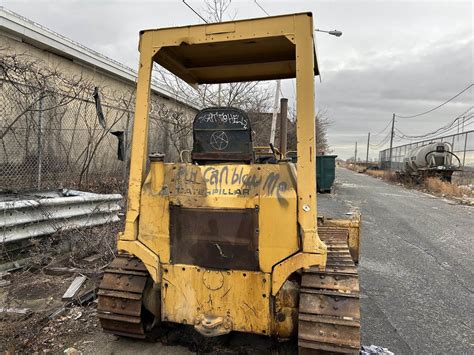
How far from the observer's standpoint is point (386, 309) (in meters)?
4.32

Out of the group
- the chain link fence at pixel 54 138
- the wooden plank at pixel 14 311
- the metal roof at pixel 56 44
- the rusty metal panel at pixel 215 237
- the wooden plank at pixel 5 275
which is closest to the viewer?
the rusty metal panel at pixel 215 237

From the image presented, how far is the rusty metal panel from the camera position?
287cm

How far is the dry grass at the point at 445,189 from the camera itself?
736 inches


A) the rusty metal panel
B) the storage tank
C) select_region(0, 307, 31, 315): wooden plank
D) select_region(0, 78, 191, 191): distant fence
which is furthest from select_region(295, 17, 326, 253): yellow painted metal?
the storage tank

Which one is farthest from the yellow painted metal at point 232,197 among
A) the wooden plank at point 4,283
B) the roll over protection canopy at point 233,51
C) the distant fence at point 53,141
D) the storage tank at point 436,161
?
the storage tank at point 436,161

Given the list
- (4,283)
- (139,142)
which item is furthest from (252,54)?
(4,283)

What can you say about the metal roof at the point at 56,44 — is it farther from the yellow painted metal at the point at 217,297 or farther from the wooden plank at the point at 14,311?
the yellow painted metal at the point at 217,297

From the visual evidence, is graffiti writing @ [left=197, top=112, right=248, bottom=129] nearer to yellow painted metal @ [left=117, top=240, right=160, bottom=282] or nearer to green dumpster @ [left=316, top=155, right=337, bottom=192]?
yellow painted metal @ [left=117, top=240, right=160, bottom=282]

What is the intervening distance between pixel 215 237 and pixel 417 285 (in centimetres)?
356

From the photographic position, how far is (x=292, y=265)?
280 cm

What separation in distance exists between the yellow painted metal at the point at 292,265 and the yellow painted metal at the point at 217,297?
0.22 feet

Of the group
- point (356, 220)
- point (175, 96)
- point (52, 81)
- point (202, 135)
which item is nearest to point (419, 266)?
point (356, 220)

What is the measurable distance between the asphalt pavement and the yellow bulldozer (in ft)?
3.75

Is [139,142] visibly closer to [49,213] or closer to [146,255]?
[146,255]
